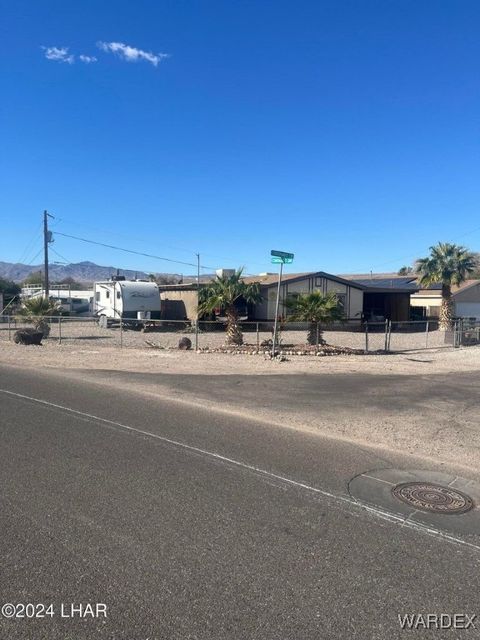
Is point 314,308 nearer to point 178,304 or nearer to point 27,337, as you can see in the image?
point 27,337

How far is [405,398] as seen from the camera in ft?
35.2

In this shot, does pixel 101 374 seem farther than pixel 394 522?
Yes

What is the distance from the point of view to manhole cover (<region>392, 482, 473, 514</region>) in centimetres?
493

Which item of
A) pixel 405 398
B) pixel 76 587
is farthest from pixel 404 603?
pixel 405 398

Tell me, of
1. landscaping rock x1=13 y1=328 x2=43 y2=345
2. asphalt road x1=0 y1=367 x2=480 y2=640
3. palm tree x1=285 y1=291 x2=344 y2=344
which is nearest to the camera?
asphalt road x1=0 y1=367 x2=480 y2=640

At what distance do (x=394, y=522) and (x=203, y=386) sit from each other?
777cm

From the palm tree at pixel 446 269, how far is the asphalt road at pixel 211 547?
98.1 feet

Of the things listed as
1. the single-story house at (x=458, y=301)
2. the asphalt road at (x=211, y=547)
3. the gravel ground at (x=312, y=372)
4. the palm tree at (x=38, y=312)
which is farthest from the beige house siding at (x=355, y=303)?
the asphalt road at (x=211, y=547)

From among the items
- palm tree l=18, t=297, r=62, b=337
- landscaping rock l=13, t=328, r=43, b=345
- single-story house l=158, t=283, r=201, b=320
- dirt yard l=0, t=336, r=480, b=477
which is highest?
single-story house l=158, t=283, r=201, b=320

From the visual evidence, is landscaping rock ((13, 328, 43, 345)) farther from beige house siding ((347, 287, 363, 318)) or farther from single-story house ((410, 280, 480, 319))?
single-story house ((410, 280, 480, 319))

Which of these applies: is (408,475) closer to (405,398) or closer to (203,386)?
(405,398)

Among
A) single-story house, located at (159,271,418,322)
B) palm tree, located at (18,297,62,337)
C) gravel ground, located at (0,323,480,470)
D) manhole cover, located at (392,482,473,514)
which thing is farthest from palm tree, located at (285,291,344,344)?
manhole cover, located at (392,482,473,514)

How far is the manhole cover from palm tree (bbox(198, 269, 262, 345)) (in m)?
15.1

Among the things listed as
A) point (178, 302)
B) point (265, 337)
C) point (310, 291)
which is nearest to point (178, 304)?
point (178, 302)
